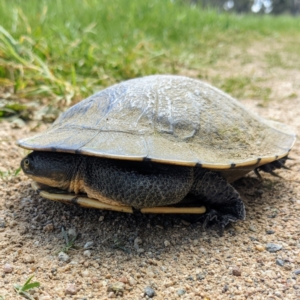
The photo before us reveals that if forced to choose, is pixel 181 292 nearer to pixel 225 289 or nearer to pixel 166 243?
pixel 225 289

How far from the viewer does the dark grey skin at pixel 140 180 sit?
167 centimetres

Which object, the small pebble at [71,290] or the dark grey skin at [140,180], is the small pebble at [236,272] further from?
the small pebble at [71,290]

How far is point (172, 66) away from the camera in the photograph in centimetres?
458

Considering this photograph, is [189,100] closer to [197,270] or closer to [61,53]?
[197,270]

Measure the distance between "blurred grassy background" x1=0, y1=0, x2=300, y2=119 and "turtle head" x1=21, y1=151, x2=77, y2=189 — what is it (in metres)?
1.29

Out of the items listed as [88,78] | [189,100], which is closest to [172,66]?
[88,78]

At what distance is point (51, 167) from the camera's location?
70.1 inches

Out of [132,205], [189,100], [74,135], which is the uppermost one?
[189,100]

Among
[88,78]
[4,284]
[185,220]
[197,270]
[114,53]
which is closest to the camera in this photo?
[4,284]

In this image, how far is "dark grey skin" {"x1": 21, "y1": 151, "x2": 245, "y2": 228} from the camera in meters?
1.67

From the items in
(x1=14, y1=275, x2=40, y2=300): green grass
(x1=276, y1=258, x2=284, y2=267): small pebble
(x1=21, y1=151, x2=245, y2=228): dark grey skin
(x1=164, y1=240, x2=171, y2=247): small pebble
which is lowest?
(x1=164, y1=240, x2=171, y2=247): small pebble

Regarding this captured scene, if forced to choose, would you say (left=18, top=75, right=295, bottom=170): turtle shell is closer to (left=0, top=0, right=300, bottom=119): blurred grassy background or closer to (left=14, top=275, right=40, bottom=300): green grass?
(left=14, top=275, right=40, bottom=300): green grass

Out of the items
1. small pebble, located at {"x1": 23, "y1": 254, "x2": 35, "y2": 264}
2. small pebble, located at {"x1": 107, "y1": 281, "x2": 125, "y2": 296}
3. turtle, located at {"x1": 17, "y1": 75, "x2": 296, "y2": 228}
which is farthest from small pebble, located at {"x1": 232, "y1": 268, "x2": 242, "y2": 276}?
small pebble, located at {"x1": 23, "y1": 254, "x2": 35, "y2": 264}

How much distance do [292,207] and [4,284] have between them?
4.69ft
